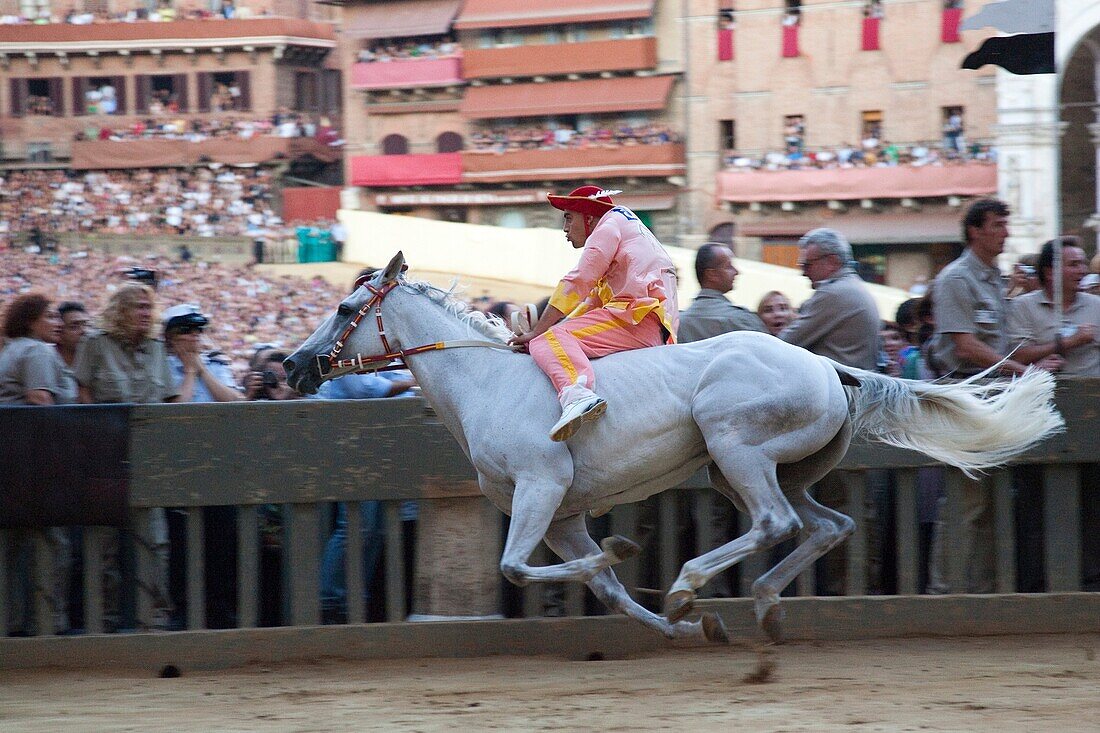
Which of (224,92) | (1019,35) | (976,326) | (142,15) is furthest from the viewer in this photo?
(142,15)

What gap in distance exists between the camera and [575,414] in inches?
215

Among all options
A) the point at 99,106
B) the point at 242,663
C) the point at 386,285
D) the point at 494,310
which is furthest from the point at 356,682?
the point at 99,106

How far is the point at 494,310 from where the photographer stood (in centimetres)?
864

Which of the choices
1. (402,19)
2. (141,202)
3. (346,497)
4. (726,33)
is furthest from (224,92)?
(346,497)

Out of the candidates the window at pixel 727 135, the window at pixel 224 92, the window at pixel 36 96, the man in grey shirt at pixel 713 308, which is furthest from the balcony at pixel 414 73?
the man in grey shirt at pixel 713 308

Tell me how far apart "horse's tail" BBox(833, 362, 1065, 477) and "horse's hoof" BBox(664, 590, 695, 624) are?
1.20 meters

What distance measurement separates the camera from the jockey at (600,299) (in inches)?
225

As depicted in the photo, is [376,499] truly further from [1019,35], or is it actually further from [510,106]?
[510,106]

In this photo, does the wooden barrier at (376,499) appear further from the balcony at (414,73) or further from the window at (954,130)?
the balcony at (414,73)

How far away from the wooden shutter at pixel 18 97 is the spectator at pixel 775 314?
4378 cm

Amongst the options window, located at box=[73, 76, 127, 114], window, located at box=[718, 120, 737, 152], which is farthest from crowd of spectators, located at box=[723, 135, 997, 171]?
window, located at box=[73, 76, 127, 114]

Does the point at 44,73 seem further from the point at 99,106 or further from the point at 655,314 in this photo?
the point at 655,314

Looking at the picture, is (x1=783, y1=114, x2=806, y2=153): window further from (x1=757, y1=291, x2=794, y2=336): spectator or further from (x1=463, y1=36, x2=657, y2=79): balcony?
(x1=757, y1=291, x2=794, y2=336): spectator

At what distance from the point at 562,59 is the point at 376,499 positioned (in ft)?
110
